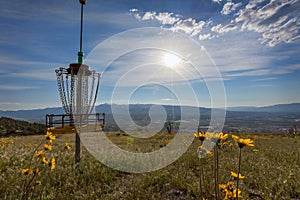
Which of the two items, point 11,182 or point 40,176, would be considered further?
point 40,176

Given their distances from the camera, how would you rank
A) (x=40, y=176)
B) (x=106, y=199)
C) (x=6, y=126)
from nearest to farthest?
(x=106, y=199)
(x=40, y=176)
(x=6, y=126)

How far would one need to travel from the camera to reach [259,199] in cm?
502

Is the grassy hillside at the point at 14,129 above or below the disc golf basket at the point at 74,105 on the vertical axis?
below

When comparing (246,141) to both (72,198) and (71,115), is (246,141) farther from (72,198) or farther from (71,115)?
(71,115)

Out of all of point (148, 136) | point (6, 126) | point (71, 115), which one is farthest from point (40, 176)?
point (6, 126)

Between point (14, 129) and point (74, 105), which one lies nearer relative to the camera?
point (74, 105)

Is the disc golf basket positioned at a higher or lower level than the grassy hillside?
higher

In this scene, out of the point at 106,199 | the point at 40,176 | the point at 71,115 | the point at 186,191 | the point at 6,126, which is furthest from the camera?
the point at 6,126

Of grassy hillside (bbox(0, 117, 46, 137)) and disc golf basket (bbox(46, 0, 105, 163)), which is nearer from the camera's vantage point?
disc golf basket (bbox(46, 0, 105, 163))

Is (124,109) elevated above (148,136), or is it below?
above

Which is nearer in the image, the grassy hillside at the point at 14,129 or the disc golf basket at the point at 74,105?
the disc golf basket at the point at 74,105

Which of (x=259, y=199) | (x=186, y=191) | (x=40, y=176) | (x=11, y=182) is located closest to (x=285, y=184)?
(x=259, y=199)

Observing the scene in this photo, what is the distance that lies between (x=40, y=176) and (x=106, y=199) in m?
2.66

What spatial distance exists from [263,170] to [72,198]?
6049mm
